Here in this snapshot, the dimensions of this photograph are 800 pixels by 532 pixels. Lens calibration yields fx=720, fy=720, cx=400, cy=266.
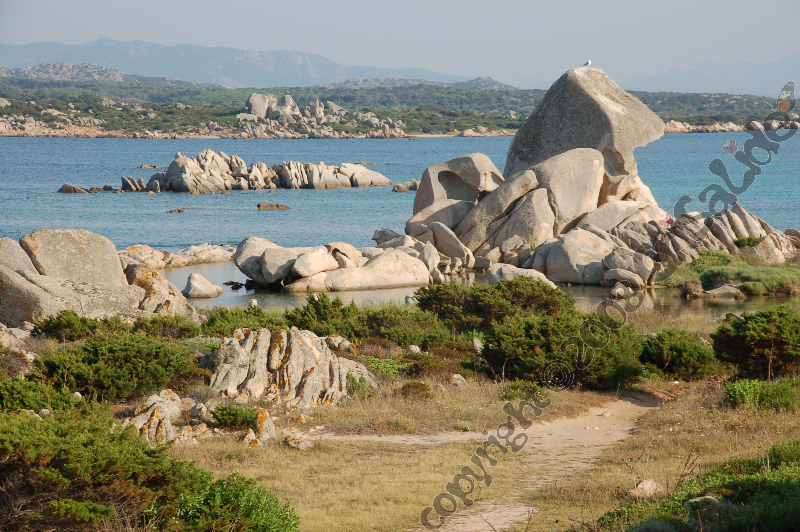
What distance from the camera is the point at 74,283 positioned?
1648cm

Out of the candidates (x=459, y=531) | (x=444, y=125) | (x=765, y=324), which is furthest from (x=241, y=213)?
(x=444, y=125)

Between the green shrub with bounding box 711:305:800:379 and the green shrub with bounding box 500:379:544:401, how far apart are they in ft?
11.7

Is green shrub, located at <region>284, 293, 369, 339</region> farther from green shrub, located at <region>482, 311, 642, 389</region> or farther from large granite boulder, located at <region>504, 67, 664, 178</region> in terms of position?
large granite boulder, located at <region>504, 67, 664, 178</region>

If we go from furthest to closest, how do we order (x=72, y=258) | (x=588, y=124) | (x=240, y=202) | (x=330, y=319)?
(x=240, y=202) → (x=588, y=124) → (x=72, y=258) → (x=330, y=319)

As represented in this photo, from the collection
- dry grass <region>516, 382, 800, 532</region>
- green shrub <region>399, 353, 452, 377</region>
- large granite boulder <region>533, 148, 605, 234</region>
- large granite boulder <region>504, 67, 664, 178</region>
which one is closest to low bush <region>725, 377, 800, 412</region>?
dry grass <region>516, 382, 800, 532</region>

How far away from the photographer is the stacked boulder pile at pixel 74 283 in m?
15.6

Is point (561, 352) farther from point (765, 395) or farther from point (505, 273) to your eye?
point (505, 273)

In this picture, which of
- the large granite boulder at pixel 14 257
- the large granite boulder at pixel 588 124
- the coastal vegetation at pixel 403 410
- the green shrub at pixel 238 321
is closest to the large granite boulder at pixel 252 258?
the green shrub at pixel 238 321

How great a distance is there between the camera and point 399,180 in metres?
78.7

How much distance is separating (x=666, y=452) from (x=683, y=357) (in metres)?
5.30

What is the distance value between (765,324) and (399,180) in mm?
67134

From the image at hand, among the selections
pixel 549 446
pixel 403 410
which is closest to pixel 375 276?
pixel 403 410

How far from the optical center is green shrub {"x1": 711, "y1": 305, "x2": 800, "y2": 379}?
40.9 ft

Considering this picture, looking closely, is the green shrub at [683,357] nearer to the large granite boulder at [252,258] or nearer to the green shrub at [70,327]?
the green shrub at [70,327]
